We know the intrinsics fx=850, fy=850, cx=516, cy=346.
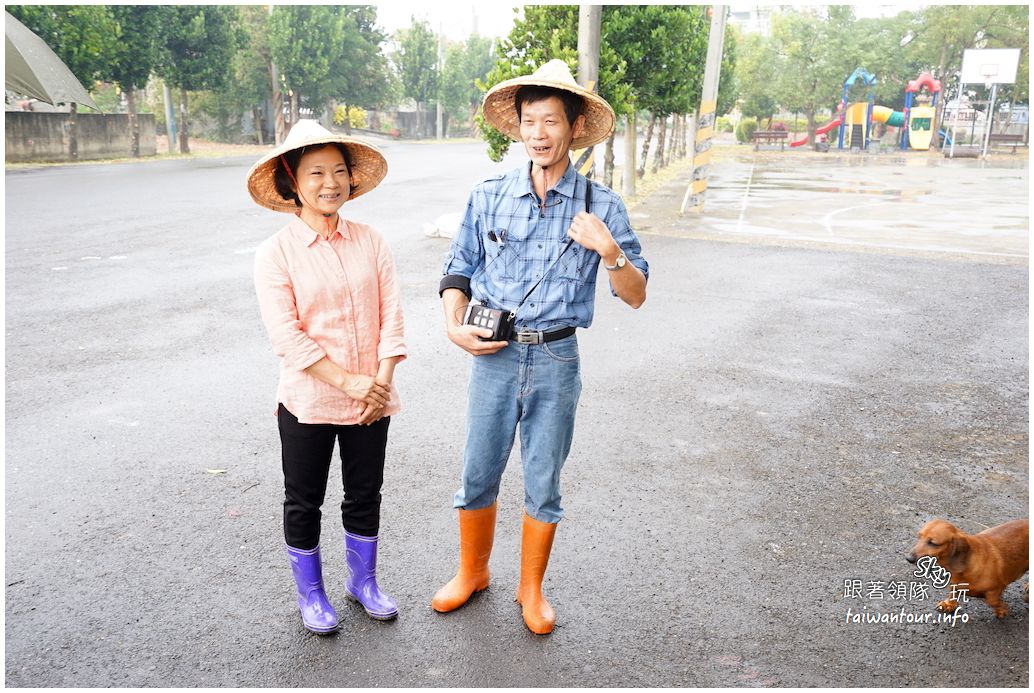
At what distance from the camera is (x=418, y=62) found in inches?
2042

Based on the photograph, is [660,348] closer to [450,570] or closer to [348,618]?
[450,570]

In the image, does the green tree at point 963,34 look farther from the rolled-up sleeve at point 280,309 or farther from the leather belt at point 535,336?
the rolled-up sleeve at point 280,309

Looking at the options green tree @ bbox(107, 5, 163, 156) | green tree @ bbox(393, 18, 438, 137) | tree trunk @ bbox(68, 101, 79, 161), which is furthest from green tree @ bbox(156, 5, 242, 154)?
green tree @ bbox(393, 18, 438, 137)

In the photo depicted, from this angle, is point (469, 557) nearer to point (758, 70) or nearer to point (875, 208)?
point (875, 208)

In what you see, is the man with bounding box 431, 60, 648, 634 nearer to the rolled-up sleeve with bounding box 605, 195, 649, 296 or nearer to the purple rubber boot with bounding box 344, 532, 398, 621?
the rolled-up sleeve with bounding box 605, 195, 649, 296

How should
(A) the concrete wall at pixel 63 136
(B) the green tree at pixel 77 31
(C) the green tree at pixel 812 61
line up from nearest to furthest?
(B) the green tree at pixel 77 31
(A) the concrete wall at pixel 63 136
(C) the green tree at pixel 812 61

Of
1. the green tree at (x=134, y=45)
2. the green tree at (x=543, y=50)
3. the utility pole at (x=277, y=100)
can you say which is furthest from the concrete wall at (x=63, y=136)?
the green tree at (x=543, y=50)

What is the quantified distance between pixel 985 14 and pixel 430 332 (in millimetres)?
40826

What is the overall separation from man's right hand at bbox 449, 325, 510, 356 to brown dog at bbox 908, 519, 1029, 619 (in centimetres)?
167

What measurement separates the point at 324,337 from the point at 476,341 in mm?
504

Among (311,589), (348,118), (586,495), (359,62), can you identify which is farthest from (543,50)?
(348,118)

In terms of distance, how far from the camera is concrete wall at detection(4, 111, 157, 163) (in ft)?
74.2

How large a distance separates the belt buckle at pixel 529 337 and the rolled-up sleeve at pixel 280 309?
654 millimetres

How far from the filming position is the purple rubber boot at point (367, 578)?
120 inches
